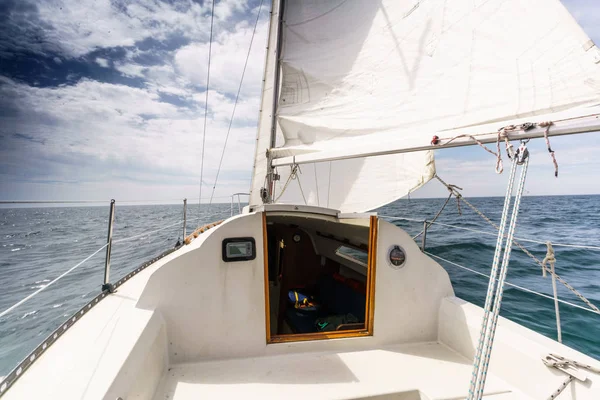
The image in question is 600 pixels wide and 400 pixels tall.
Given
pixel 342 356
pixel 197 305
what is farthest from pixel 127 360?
pixel 342 356

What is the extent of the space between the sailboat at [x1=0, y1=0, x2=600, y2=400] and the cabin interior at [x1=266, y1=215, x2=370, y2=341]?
7 cm

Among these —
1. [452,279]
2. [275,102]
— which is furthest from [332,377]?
[452,279]

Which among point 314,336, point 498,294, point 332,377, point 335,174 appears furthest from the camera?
point 335,174

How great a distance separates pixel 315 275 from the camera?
5.43 meters

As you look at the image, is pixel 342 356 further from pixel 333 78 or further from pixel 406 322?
pixel 333 78

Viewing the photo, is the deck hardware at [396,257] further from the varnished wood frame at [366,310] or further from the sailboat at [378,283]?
the varnished wood frame at [366,310]

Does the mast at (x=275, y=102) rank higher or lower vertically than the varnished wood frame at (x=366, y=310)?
higher

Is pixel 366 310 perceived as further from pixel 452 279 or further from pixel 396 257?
pixel 452 279

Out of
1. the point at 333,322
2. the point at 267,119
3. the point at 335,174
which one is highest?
the point at 267,119

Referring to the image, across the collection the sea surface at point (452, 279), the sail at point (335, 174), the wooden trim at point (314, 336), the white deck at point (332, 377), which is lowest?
the sea surface at point (452, 279)

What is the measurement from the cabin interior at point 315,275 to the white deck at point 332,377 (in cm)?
74

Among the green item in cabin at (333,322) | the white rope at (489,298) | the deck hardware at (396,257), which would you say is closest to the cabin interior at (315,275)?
the green item in cabin at (333,322)

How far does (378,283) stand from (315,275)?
8.31ft

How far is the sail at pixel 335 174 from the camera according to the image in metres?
4.75
